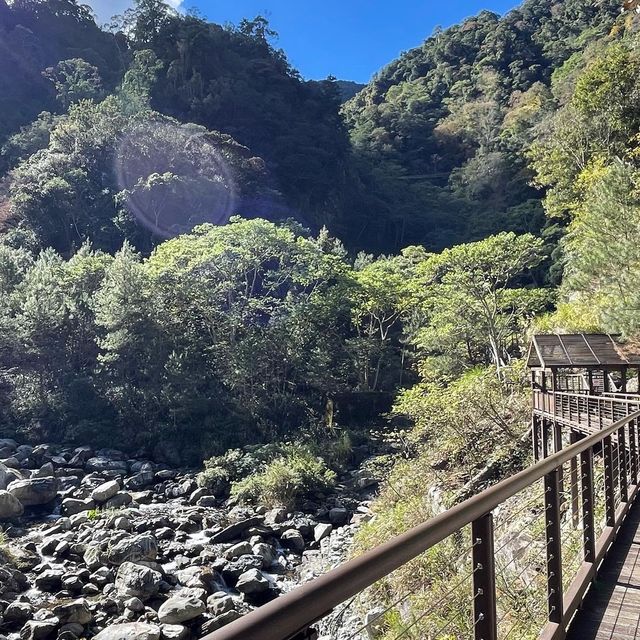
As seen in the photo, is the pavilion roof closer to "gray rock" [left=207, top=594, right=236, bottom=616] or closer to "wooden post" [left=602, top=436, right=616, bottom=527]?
"wooden post" [left=602, top=436, right=616, bottom=527]

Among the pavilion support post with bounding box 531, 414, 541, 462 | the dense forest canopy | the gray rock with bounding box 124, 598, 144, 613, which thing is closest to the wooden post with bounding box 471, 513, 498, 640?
the gray rock with bounding box 124, 598, 144, 613

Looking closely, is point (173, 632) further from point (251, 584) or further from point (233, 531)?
point (233, 531)

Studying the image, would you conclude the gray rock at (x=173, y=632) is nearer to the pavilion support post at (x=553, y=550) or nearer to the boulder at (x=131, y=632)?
the boulder at (x=131, y=632)

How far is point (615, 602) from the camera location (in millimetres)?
3529

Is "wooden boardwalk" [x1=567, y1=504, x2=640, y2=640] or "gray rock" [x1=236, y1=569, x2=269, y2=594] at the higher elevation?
"wooden boardwalk" [x1=567, y1=504, x2=640, y2=640]

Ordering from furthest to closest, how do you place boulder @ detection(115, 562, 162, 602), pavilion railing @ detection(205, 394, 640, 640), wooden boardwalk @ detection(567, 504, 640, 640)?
boulder @ detection(115, 562, 162, 602)
wooden boardwalk @ detection(567, 504, 640, 640)
pavilion railing @ detection(205, 394, 640, 640)

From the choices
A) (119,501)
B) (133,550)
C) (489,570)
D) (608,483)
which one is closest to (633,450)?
(608,483)

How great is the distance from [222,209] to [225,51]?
22122 mm

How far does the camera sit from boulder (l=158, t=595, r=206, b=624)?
8945mm

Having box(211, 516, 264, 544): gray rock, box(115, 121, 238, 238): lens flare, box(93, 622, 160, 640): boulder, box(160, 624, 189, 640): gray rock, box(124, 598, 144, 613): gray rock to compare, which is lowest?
box(211, 516, 264, 544): gray rock

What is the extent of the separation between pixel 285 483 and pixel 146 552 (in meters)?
5.76

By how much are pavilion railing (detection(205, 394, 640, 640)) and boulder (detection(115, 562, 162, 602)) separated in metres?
3.46

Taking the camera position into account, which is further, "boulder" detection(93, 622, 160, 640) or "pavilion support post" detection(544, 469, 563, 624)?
"boulder" detection(93, 622, 160, 640)

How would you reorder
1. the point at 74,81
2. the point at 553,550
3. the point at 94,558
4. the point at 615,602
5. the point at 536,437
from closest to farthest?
the point at 553,550
the point at 615,602
the point at 94,558
the point at 536,437
the point at 74,81
